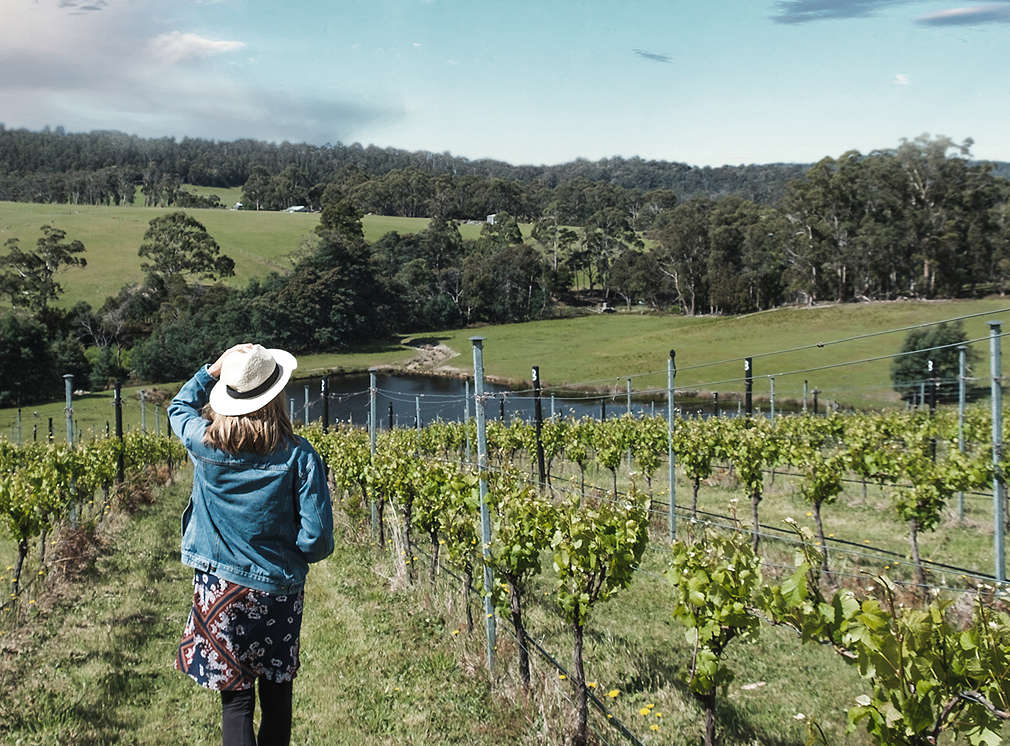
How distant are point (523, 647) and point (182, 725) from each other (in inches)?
82.3

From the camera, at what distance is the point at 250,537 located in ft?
10.7

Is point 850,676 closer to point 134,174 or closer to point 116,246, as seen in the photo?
point 116,246

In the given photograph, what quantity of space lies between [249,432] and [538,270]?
76399mm

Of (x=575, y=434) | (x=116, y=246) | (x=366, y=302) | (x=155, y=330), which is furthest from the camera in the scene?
(x=116, y=246)

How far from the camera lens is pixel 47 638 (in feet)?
21.1

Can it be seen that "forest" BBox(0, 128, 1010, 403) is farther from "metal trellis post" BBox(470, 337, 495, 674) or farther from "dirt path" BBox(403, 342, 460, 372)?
"metal trellis post" BBox(470, 337, 495, 674)

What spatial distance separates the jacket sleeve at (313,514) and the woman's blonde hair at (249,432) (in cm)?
16

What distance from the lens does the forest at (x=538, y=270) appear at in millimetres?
59562

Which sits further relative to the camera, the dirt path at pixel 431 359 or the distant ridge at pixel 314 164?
the distant ridge at pixel 314 164

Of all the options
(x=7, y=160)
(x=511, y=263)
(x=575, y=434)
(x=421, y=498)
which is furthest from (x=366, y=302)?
(x=7, y=160)

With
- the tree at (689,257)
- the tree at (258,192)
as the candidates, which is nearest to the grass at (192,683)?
the tree at (689,257)

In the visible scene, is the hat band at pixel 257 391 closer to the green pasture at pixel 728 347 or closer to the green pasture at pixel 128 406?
the green pasture at pixel 128 406

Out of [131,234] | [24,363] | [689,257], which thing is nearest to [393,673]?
[24,363]

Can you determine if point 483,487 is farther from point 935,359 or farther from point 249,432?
point 935,359
